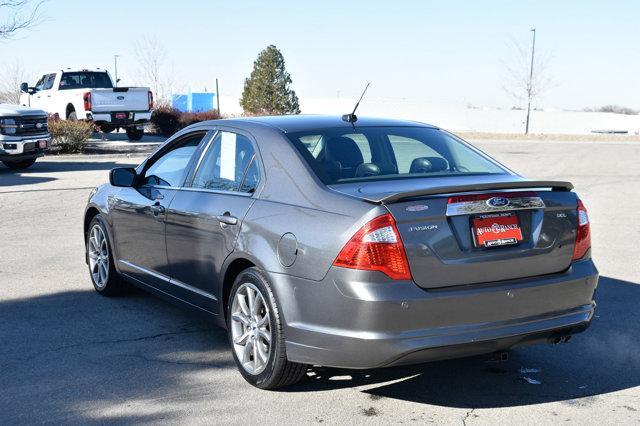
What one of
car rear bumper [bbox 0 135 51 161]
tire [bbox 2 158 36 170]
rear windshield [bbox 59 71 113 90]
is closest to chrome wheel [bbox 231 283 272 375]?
car rear bumper [bbox 0 135 51 161]

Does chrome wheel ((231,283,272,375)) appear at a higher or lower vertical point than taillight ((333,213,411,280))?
lower

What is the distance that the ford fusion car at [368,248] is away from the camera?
414 cm

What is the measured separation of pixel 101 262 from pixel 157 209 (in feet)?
5.04

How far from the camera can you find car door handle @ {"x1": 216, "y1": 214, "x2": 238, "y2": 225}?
501 cm

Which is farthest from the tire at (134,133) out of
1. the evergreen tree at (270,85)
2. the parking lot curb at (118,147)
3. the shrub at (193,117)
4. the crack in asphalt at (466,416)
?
the crack in asphalt at (466,416)

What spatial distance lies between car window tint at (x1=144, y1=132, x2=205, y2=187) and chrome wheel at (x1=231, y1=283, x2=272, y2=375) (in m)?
Result: 1.35

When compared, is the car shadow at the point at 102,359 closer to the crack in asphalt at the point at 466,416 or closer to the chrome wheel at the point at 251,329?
the chrome wheel at the point at 251,329

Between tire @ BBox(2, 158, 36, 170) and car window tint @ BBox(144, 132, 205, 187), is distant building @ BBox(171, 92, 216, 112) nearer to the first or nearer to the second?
tire @ BBox(2, 158, 36, 170)

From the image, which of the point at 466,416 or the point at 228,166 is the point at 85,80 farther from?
the point at 466,416

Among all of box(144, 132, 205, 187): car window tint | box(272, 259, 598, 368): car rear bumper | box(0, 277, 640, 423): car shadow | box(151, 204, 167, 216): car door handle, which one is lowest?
box(0, 277, 640, 423): car shadow

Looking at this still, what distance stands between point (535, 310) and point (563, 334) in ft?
0.90

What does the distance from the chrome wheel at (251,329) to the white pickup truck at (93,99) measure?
21.3m

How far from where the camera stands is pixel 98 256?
7.35 m

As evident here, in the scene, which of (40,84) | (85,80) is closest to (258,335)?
(85,80)
